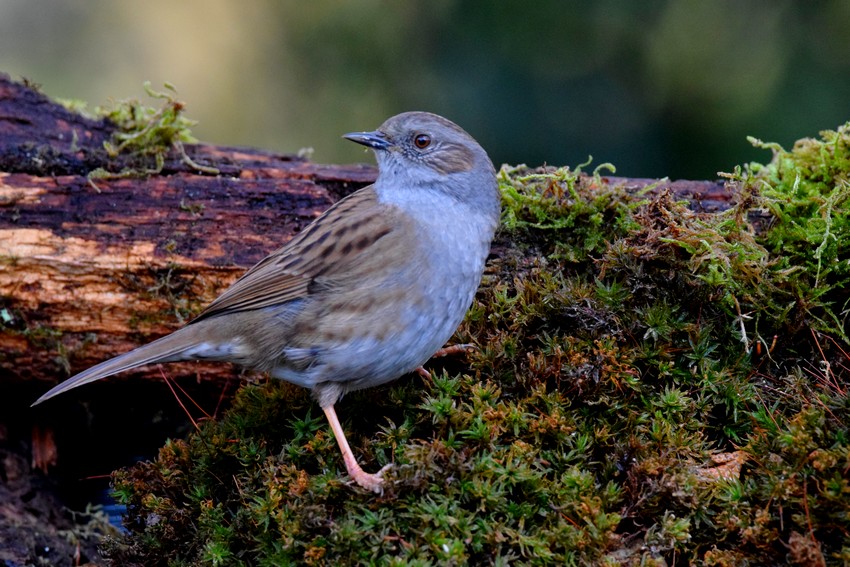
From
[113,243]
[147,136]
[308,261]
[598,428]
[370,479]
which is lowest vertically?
[370,479]

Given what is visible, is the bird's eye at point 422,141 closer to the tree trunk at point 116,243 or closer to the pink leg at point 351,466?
the tree trunk at point 116,243

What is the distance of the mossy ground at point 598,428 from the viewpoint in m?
3.64

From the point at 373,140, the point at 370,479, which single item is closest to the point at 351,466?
the point at 370,479

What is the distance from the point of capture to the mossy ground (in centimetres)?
364

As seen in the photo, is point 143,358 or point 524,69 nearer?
point 143,358

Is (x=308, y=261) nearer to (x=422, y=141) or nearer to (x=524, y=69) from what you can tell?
(x=422, y=141)

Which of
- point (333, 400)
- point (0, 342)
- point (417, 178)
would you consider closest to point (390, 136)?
point (417, 178)

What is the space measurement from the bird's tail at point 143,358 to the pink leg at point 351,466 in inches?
34.6

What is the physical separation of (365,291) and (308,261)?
0.41 m

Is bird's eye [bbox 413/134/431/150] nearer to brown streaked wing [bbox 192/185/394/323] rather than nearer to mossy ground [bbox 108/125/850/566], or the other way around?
brown streaked wing [bbox 192/185/394/323]

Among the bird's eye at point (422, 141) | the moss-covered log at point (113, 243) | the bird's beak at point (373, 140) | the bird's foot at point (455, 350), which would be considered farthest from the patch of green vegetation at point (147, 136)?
the bird's foot at point (455, 350)

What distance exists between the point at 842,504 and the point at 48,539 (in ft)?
14.7

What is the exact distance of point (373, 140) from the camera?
198 inches

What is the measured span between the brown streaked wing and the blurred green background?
10.3ft
